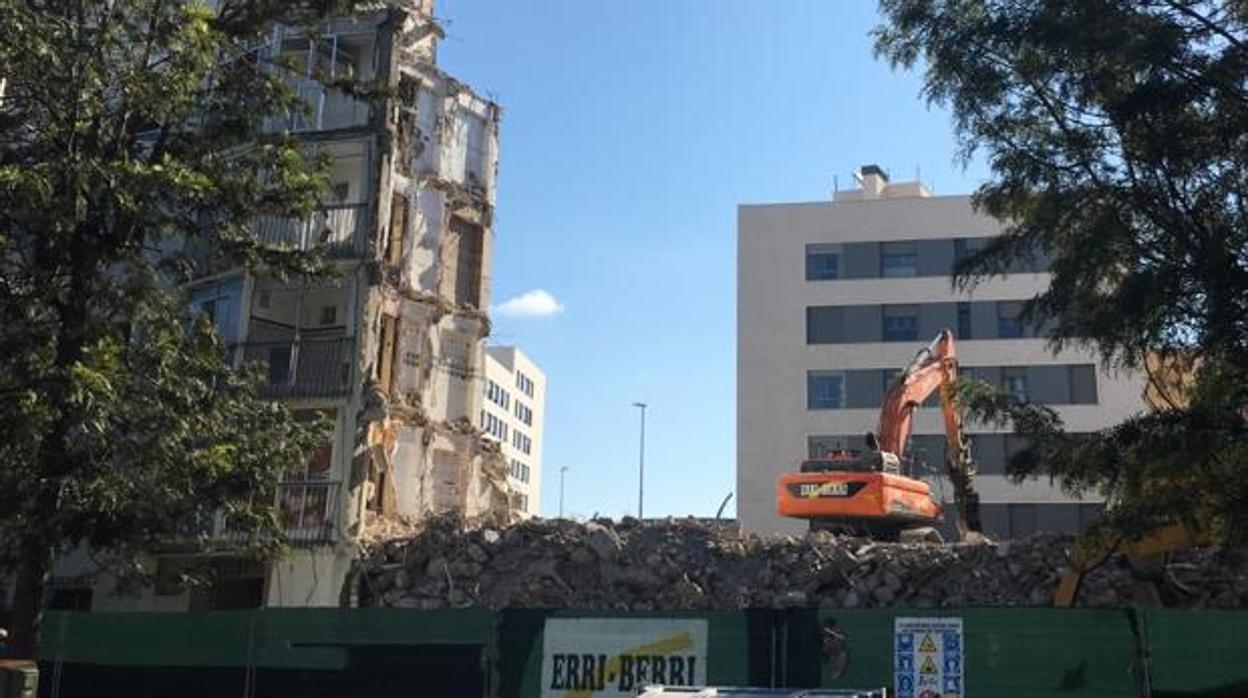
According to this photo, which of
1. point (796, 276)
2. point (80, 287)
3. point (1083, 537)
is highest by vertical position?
point (796, 276)

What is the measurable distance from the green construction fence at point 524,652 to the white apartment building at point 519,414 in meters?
97.6

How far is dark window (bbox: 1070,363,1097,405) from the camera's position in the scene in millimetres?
51375

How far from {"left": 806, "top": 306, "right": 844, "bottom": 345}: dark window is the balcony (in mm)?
32839

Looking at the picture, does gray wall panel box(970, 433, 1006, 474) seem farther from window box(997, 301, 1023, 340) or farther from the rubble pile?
the rubble pile

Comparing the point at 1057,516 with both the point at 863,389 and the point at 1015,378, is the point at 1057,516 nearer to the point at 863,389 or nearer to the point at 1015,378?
the point at 1015,378

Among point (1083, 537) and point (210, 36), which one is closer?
point (1083, 537)

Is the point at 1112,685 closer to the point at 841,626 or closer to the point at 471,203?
the point at 841,626

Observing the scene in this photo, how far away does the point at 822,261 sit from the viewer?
→ 56.4 meters

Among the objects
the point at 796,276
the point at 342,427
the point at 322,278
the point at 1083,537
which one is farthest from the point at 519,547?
the point at 796,276

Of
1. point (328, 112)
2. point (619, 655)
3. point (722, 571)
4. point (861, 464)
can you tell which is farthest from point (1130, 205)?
point (328, 112)

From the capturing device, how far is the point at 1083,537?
13.0 meters

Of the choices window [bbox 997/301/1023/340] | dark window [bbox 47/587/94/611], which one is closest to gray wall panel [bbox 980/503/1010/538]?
window [bbox 997/301/1023/340]

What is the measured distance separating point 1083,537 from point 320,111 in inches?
735

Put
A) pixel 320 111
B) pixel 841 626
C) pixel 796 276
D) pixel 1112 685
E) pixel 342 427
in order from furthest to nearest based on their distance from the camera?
1. pixel 796 276
2. pixel 320 111
3. pixel 342 427
4. pixel 841 626
5. pixel 1112 685
